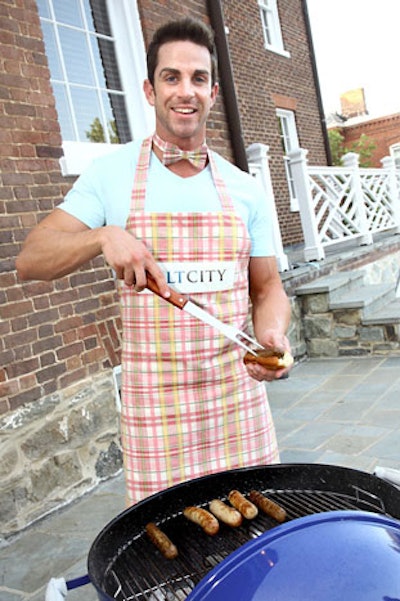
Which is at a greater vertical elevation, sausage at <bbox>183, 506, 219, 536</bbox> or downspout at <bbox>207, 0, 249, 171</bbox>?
downspout at <bbox>207, 0, 249, 171</bbox>

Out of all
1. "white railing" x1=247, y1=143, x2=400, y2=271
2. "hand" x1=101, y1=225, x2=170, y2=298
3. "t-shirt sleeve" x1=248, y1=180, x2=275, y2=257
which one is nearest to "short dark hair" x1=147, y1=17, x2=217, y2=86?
"t-shirt sleeve" x1=248, y1=180, x2=275, y2=257

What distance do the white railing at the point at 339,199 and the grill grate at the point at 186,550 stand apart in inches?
237

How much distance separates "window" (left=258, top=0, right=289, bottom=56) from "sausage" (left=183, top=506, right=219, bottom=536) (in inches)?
434

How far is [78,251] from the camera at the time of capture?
59.1 inches

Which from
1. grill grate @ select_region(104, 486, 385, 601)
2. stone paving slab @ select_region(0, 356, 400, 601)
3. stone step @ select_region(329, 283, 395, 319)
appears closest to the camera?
grill grate @ select_region(104, 486, 385, 601)

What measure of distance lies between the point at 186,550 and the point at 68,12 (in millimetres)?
4299

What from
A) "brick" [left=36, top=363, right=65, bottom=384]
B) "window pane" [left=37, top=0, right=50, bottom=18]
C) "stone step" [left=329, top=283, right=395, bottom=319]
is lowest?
"stone step" [left=329, top=283, right=395, bottom=319]

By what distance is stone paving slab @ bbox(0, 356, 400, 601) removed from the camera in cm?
278

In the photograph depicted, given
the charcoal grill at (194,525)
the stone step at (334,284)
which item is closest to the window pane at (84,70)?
the stone step at (334,284)

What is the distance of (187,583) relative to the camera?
1251 millimetres

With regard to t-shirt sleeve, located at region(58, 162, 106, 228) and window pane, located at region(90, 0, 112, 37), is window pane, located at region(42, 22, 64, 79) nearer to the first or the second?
window pane, located at region(90, 0, 112, 37)

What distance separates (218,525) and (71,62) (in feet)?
13.1

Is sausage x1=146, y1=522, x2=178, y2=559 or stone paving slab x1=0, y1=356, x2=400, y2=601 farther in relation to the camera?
stone paving slab x1=0, y1=356, x2=400, y2=601

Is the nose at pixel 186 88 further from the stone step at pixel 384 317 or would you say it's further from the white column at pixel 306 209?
the white column at pixel 306 209
